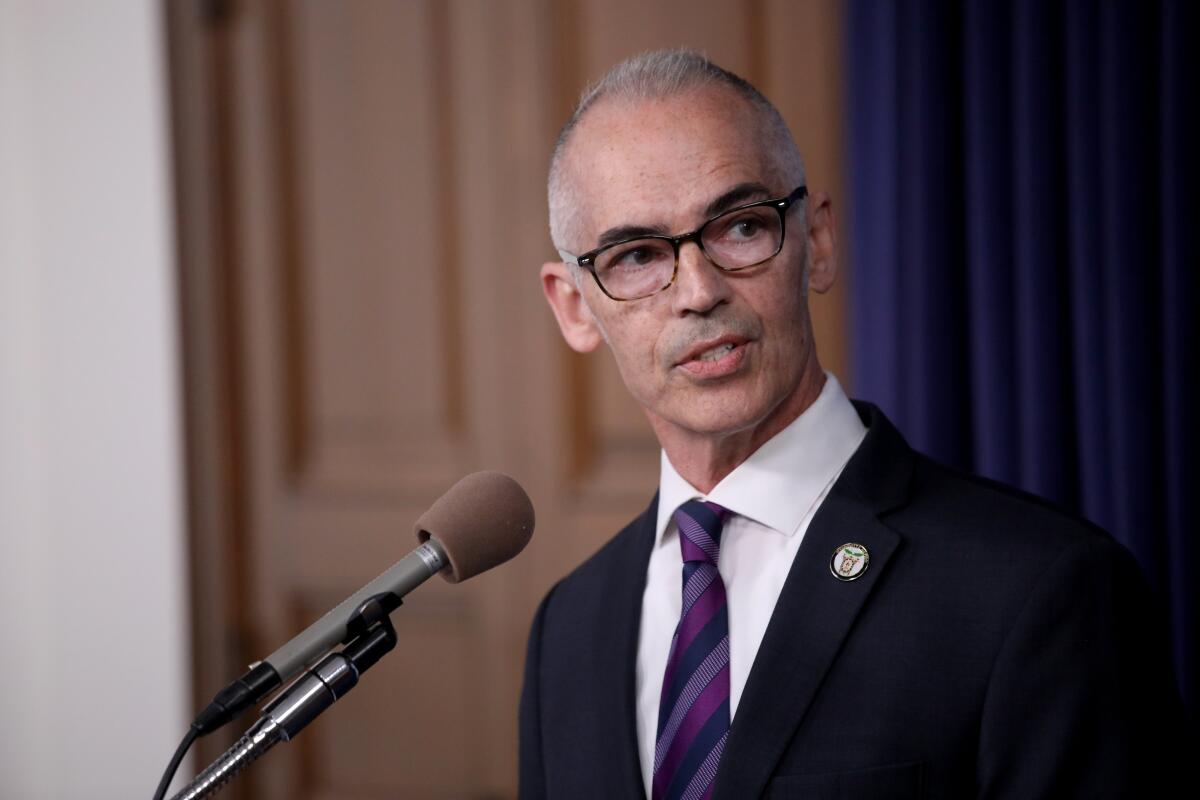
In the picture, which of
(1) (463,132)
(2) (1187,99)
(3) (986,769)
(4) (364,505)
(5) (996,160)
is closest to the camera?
(3) (986,769)

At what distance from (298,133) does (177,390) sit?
68cm

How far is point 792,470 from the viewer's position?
115 centimetres

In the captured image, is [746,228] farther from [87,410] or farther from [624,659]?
[87,410]

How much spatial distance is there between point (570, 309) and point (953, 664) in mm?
587

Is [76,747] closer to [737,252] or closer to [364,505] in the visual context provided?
[364,505]

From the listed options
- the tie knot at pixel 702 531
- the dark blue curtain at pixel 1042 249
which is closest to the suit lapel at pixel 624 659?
the tie knot at pixel 702 531

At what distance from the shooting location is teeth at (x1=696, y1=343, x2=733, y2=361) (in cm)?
109

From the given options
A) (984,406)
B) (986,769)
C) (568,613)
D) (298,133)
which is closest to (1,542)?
(298,133)

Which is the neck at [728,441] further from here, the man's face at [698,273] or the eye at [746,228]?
the eye at [746,228]

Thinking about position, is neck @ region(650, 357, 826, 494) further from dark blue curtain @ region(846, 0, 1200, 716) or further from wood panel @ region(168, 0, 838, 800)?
wood panel @ region(168, 0, 838, 800)

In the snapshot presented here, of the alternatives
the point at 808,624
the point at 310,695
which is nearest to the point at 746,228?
the point at 808,624

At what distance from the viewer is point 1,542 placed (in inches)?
118

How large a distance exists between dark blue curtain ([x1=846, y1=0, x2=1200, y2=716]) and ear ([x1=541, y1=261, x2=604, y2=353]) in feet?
2.24

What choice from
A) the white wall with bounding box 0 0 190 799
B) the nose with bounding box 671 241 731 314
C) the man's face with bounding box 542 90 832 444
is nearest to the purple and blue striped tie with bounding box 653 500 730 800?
the man's face with bounding box 542 90 832 444
